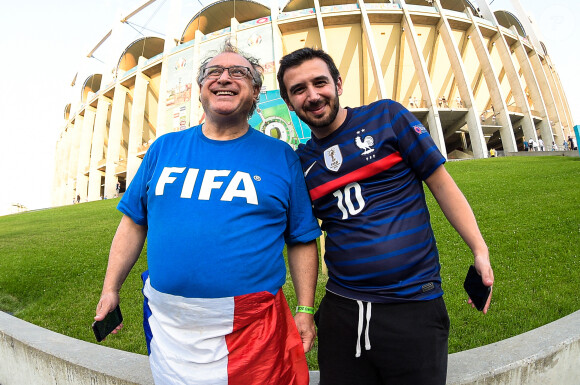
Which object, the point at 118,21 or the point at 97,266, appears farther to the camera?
the point at 118,21

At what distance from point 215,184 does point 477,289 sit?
1.38m

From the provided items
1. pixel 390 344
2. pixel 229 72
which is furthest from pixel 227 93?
pixel 390 344

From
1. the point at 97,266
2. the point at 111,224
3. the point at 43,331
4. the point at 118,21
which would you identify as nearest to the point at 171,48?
the point at 118,21

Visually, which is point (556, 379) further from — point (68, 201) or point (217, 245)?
point (68, 201)

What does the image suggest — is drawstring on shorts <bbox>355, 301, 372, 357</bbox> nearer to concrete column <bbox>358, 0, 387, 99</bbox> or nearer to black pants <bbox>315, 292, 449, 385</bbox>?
black pants <bbox>315, 292, 449, 385</bbox>

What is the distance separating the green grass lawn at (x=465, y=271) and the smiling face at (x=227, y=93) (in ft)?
7.21

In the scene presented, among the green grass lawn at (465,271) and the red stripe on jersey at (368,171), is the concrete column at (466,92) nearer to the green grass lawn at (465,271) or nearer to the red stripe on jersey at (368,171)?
the green grass lawn at (465,271)

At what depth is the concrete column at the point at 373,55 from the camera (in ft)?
76.4

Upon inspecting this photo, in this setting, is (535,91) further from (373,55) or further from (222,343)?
(222,343)

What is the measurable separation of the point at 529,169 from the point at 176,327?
1463cm

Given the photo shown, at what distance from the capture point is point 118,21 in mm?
32469

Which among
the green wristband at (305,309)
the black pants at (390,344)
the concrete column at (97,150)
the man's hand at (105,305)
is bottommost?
the black pants at (390,344)

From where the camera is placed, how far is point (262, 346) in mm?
1426

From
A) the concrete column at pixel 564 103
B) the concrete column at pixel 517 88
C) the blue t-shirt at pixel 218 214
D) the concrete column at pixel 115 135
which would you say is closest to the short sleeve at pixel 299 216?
the blue t-shirt at pixel 218 214
